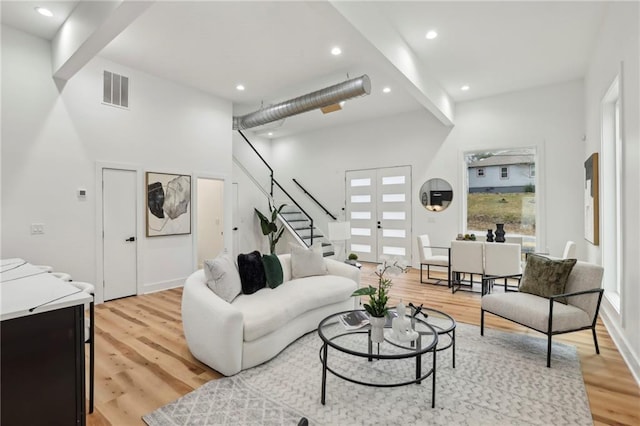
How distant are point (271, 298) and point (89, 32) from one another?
125 inches

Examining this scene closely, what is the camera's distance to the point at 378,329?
7.67 ft

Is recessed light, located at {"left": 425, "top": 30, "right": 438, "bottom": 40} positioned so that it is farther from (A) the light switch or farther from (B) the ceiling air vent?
(A) the light switch

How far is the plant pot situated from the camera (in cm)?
233

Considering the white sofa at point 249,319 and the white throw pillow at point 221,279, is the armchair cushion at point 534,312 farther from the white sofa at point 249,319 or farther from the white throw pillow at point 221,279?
the white throw pillow at point 221,279

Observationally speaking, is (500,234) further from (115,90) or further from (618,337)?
(115,90)

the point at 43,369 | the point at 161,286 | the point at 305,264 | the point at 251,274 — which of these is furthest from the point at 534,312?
the point at 161,286

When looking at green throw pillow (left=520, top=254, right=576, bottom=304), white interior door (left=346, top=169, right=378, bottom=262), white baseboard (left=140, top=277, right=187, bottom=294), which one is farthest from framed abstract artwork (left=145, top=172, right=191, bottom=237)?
green throw pillow (left=520, top=254, right=576, bottom=304)

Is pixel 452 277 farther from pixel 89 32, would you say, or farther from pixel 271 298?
pixel 89 32

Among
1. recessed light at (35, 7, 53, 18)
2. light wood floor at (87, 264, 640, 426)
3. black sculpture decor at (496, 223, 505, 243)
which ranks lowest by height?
light wood floor at (87, 264, 640, 426)

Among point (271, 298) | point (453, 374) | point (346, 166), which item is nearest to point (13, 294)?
point (271, 298)

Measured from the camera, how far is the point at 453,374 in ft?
8.38

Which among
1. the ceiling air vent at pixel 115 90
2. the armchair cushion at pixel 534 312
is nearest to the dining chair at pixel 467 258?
the armchair cushion at pixel 534 312

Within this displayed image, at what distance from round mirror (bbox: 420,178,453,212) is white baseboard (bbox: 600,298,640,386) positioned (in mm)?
3282

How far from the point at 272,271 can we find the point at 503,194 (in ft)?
16.9
